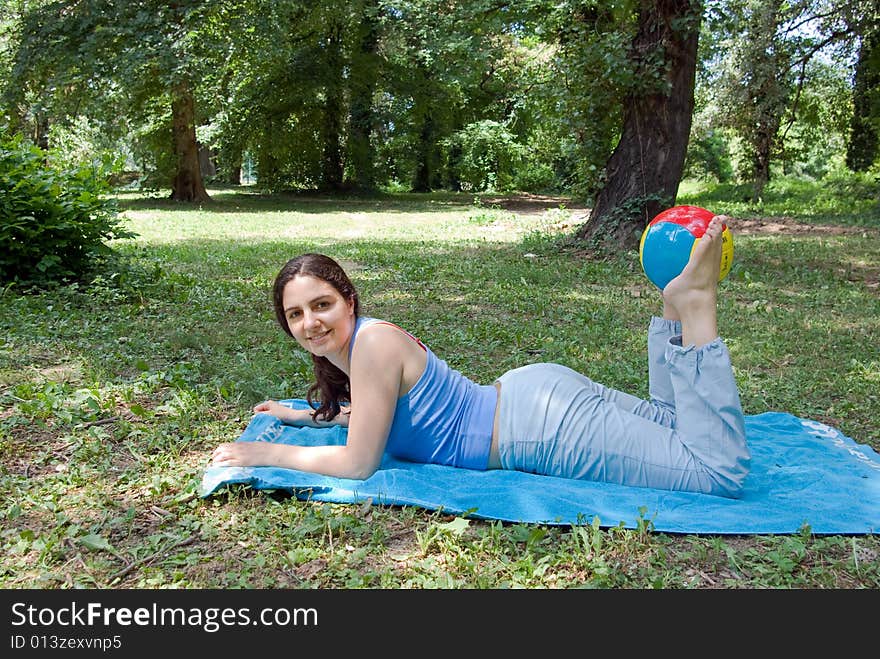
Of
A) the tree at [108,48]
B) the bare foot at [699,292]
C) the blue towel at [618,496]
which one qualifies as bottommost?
the blue towel at [618,496]

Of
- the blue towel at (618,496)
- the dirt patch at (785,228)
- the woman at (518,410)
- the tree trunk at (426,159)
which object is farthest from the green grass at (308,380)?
the tree trunk at (426,159)

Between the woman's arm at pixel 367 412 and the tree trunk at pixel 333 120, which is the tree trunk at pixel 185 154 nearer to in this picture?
the tree trunk at pixel 333 120

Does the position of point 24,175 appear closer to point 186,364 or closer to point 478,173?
point 186,364

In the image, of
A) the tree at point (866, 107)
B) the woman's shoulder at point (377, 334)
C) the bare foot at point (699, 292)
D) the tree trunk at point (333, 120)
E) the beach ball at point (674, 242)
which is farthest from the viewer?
the tree trunk at point (333, 120)

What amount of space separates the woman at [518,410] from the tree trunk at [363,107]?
23.5 m

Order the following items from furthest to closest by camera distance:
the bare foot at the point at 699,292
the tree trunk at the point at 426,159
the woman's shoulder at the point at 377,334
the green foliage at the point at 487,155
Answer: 1. the green foliage at the point at 487,155
2. the tree trunk at the point at 426,159
3. the bare foot at the point at 699,292
4. the woman's shoulder at the point at 377,334

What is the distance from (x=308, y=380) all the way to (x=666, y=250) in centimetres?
245

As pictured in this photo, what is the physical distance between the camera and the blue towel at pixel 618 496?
3.03 metres

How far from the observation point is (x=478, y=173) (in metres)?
31.5

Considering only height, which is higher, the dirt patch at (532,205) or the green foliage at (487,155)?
the green foliage at (487,155)

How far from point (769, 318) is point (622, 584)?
5088 millimetres

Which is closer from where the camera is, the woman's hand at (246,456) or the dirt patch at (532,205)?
the woman's hand at (246,456)

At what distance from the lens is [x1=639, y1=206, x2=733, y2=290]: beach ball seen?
380cm

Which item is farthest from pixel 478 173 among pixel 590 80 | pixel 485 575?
pixel 485 575
